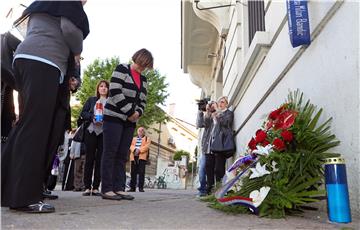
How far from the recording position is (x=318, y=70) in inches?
141

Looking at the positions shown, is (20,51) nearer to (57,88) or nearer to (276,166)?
(57,88)

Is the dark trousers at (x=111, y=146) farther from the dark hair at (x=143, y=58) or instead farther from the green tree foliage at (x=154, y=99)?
the green tree foliage at (x=154, y=99)

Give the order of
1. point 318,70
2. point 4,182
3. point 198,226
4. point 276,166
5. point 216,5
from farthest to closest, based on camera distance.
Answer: point 216,5 < point 318,70 < point 276,166 < point 4,182 < point 198,226

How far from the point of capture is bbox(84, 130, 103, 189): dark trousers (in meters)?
5.56

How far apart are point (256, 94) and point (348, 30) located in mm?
2949

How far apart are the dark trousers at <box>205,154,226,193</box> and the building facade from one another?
0.44 metres

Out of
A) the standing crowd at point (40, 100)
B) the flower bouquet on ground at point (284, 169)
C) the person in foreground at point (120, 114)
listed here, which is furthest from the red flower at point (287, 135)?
the person in foreground at point (120, 114)

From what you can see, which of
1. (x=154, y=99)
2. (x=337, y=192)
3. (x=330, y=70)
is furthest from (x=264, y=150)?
(x=154, y=99)

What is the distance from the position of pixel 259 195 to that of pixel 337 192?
0.58 metres

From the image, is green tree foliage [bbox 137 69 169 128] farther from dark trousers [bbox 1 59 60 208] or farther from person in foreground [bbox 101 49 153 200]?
dark trousers [bbox 1 59 60 208]

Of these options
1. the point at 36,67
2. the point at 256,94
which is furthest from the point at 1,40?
the point at 256,94

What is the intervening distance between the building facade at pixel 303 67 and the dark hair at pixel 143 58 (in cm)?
151

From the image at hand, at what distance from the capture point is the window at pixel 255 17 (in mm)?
6887

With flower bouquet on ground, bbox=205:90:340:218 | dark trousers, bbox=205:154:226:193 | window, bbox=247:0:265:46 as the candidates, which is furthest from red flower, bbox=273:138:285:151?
window, bbox=247:0:265:46
